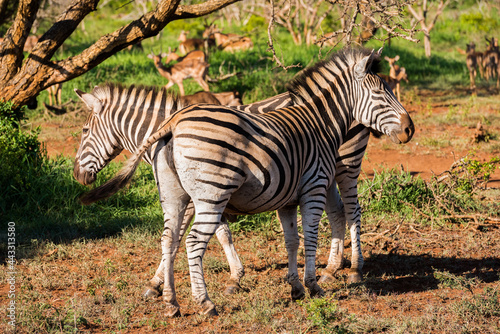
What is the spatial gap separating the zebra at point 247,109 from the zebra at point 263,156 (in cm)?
45

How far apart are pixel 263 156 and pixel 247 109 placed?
2.01 m

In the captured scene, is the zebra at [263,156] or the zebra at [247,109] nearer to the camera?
the zebra at [263,156]

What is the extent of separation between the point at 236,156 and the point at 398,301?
77.8 inches

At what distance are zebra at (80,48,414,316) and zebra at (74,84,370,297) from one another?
1.47ft

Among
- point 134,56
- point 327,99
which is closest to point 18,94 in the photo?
point 327,99

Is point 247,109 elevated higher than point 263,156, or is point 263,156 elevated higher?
point 247,109

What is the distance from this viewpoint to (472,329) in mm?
3986

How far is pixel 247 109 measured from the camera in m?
6.06

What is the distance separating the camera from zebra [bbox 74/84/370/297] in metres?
5.25

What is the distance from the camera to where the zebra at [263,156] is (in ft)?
13.0

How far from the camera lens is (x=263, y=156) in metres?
4.14

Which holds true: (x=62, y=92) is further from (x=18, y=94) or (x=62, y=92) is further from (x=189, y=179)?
(x=189, y=179)

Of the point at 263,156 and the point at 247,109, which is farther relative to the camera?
the point at 247,109

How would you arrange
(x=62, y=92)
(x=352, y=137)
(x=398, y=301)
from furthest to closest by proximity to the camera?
(x=62, y=92) < (x=352, y=137) < (x=398, y=301)
